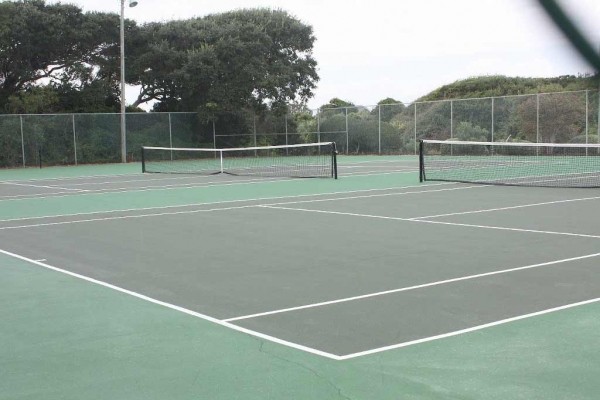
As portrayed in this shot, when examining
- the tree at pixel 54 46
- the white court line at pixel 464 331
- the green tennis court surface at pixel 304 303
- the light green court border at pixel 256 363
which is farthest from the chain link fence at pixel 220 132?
the light green court border at pixel 256 363

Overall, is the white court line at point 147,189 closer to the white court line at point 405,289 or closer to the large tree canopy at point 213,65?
the white court line at point 405,289

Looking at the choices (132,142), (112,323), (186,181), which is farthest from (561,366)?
(132,142)

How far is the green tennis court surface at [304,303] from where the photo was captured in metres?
4.30

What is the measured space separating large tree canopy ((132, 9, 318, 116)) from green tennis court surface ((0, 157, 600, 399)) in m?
22.2

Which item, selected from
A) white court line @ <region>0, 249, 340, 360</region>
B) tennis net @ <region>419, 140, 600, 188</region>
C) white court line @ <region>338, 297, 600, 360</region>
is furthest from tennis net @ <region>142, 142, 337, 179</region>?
white court line @ <region>338, 297, 600, 360</region>

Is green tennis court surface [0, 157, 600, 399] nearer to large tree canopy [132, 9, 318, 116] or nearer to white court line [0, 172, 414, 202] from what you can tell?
white court line [0, 172, 414, 202]

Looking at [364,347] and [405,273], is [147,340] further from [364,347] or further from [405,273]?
[405,273]

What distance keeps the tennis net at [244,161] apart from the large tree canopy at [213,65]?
228cm

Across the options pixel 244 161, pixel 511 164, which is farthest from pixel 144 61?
pixel 511 164

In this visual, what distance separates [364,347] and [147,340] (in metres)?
1.43

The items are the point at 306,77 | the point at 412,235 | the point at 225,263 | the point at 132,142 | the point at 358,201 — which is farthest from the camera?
the point at 306,77

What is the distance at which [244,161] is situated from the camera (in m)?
33.1

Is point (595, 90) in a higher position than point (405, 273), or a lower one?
higher

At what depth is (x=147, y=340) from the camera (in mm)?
5285
